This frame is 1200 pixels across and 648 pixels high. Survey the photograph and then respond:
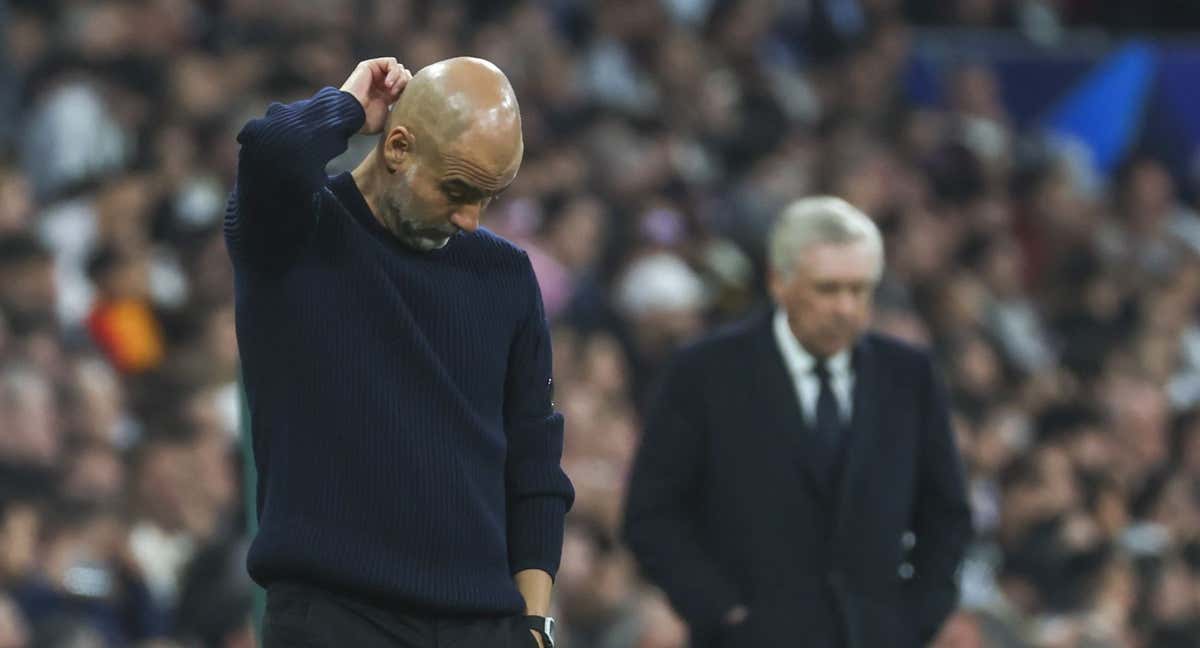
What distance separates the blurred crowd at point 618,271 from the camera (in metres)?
6.99

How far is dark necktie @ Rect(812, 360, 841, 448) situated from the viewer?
198 inches

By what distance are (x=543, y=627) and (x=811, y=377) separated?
1657 mm

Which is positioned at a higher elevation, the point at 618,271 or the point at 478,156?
the point at 618,271

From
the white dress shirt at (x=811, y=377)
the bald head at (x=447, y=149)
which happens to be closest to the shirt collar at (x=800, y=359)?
the white dress shirt at (x=811, y=377)

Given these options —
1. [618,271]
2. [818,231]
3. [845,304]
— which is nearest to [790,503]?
[845,304]

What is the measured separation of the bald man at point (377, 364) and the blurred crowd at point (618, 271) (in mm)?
2594

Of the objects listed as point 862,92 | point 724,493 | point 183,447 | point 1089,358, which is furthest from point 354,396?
point 862,92

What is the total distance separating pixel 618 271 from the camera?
33.0 feet

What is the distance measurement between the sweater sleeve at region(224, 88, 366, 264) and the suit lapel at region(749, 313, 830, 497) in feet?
6.01

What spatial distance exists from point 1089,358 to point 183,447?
603 cm

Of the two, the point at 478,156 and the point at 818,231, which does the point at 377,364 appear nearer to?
the point at 478,156

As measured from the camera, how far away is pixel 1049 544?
917 cm

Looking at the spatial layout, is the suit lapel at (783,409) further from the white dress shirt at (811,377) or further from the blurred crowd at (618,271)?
the blurred crowd at (618,271)

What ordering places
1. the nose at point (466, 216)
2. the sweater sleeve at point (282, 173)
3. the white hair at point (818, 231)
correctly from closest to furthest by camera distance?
the sweater sleeve at point (282, 173), the nose at point (466, 216), the white hair at point (818, 231)
